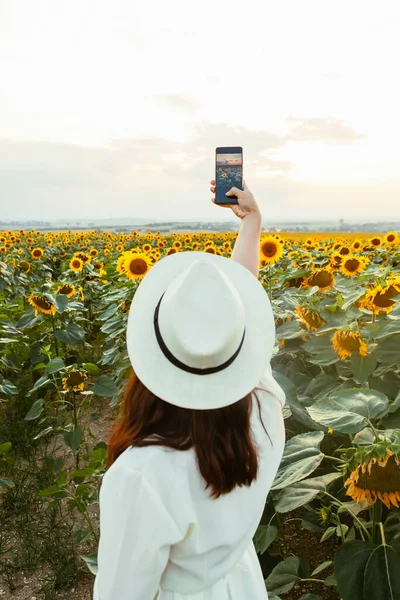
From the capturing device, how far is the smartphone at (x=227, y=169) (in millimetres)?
1907

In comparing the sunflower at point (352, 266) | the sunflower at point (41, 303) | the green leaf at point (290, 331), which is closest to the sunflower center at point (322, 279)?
the green leaf at point (290, 331)

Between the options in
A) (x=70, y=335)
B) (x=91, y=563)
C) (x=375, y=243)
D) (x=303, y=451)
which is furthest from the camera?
(x=375, y=243)

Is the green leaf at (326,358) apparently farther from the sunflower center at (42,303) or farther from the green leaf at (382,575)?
the sunflower center at (42,303)

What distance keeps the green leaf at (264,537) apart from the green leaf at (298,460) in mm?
369

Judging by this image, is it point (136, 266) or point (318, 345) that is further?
point (136, 266)

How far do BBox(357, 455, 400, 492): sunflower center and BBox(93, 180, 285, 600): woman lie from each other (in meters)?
0.26

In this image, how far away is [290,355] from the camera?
10.2ft

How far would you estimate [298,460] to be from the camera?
1.53 m

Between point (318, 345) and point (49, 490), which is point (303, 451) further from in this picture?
point (49, 490)

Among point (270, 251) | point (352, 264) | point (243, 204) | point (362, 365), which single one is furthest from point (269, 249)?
point (243, 204)

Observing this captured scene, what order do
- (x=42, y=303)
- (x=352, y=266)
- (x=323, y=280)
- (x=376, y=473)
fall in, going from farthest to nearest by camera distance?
(x=352, y=266), (x=42, y=303), (x=323, y=280), (x=376, y=473)

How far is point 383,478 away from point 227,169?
1188mm

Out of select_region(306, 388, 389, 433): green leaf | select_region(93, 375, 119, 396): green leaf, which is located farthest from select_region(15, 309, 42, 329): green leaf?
select_region(306, 388, 389, 433): green leaf

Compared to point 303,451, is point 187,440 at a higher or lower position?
higher
